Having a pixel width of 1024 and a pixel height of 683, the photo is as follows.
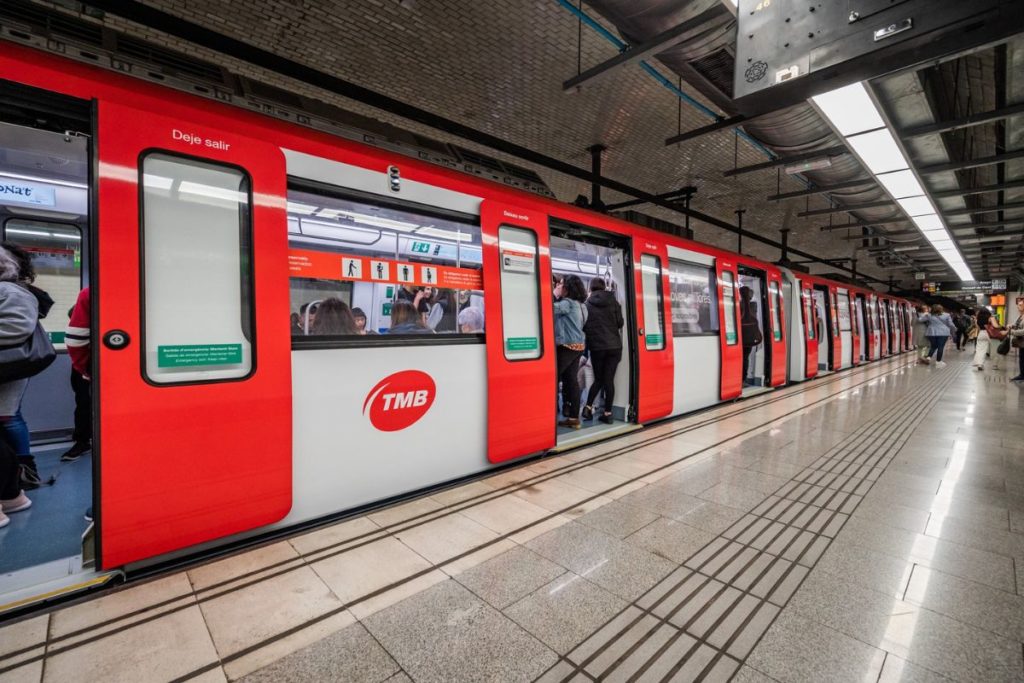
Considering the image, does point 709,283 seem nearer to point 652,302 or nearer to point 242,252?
point 652,302

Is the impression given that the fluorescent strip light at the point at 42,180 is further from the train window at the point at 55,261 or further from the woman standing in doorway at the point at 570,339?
the woman standing in doorway at the point at 570,339

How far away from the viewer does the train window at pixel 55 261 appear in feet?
13.1

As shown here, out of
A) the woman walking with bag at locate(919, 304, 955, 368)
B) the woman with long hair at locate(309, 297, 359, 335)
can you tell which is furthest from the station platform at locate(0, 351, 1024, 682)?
the woman walking with bag at locate(919, 304, 955, 368)

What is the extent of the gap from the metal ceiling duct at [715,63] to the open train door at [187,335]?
2433 millimetres

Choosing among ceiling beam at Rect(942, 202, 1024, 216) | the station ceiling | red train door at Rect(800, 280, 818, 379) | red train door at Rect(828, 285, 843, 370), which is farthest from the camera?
red train door at Rect(828, 285, 843, 370)

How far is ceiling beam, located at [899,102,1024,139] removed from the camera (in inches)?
160

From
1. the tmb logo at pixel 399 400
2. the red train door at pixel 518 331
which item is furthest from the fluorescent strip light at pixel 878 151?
the tmb logo at pixel 399 400

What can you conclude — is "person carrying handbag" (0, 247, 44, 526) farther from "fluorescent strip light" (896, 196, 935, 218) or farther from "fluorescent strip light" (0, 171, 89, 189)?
"fluorescent strip light" (896, 196, 935, 218)

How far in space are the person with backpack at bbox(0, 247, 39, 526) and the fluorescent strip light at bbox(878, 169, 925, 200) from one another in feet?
25.3

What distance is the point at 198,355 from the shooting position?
209cm

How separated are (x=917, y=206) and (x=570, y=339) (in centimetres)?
621

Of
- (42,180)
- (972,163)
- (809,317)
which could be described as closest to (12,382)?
(42,180)

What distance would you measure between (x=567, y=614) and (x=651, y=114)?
5.39 meters

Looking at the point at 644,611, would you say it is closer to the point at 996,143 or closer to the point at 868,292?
the point at 996,143
